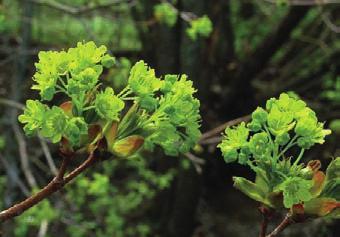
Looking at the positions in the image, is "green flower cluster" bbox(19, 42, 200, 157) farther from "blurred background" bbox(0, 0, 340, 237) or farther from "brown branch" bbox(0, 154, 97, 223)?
"blurred background" bbox(0, 0, 340, 237)

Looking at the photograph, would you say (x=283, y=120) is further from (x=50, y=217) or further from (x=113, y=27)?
(x=113, y=27)

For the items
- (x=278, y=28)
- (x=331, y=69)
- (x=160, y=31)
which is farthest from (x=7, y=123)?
(x=331, y=69)

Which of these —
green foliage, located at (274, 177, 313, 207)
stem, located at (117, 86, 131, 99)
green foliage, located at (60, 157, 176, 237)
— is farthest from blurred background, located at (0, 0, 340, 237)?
green foliage, located at (274, 177, 313, 207)

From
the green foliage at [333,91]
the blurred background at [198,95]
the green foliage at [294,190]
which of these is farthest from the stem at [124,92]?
the green foliage at [333,91]

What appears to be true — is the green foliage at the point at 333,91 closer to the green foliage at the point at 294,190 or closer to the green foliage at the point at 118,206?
the green foliage at the point at 118,206

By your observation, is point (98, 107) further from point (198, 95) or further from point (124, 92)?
point (198, 95)

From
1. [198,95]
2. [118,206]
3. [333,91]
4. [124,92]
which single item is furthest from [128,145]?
[118,206]
